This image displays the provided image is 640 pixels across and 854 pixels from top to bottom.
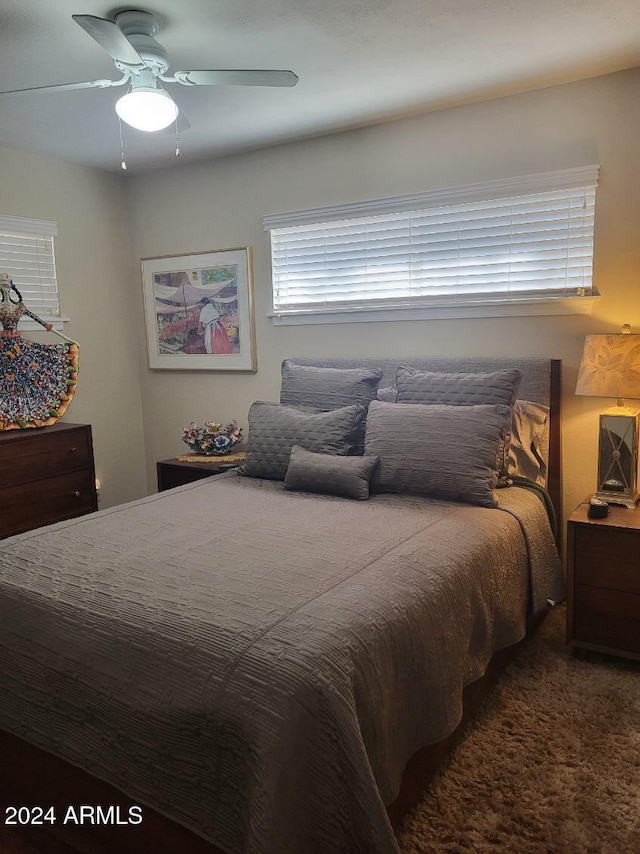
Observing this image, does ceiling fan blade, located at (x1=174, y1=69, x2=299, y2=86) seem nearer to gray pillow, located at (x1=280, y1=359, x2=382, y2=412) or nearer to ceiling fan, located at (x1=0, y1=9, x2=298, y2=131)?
ceiling fan, located at (x1=0, y1=9, x2=298, y2=131)

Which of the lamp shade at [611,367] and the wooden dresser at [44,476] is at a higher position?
the lamp shade at [611,367]

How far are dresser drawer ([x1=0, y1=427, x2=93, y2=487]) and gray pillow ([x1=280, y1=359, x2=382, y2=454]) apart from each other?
4.04 feet

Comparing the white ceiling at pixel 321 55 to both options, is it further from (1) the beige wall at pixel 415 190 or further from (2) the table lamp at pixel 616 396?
(2) the table lamp at pixel 616 396

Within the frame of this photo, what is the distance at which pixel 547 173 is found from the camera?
2986 millimetres

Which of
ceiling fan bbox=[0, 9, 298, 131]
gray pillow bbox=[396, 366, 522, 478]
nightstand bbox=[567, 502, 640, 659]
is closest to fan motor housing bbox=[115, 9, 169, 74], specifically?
ceiling fan bbox=[0, 9, 298, 131]

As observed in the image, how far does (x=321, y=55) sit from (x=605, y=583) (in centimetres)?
236

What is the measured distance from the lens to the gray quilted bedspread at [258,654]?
4.46ft

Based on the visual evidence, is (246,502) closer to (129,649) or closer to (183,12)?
(129,649)

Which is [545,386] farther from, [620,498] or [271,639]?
[271,639]

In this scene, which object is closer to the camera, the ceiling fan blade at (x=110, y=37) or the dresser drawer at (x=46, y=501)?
the ceiling fan blade at (x=110, y=37)

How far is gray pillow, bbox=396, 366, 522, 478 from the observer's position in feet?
9.22

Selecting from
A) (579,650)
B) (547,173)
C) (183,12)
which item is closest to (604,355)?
(547,173)

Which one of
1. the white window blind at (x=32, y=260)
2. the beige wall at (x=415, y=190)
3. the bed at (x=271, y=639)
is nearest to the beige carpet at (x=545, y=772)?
the bed at (x=271, y=639)

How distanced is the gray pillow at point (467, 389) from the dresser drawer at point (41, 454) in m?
1.89
